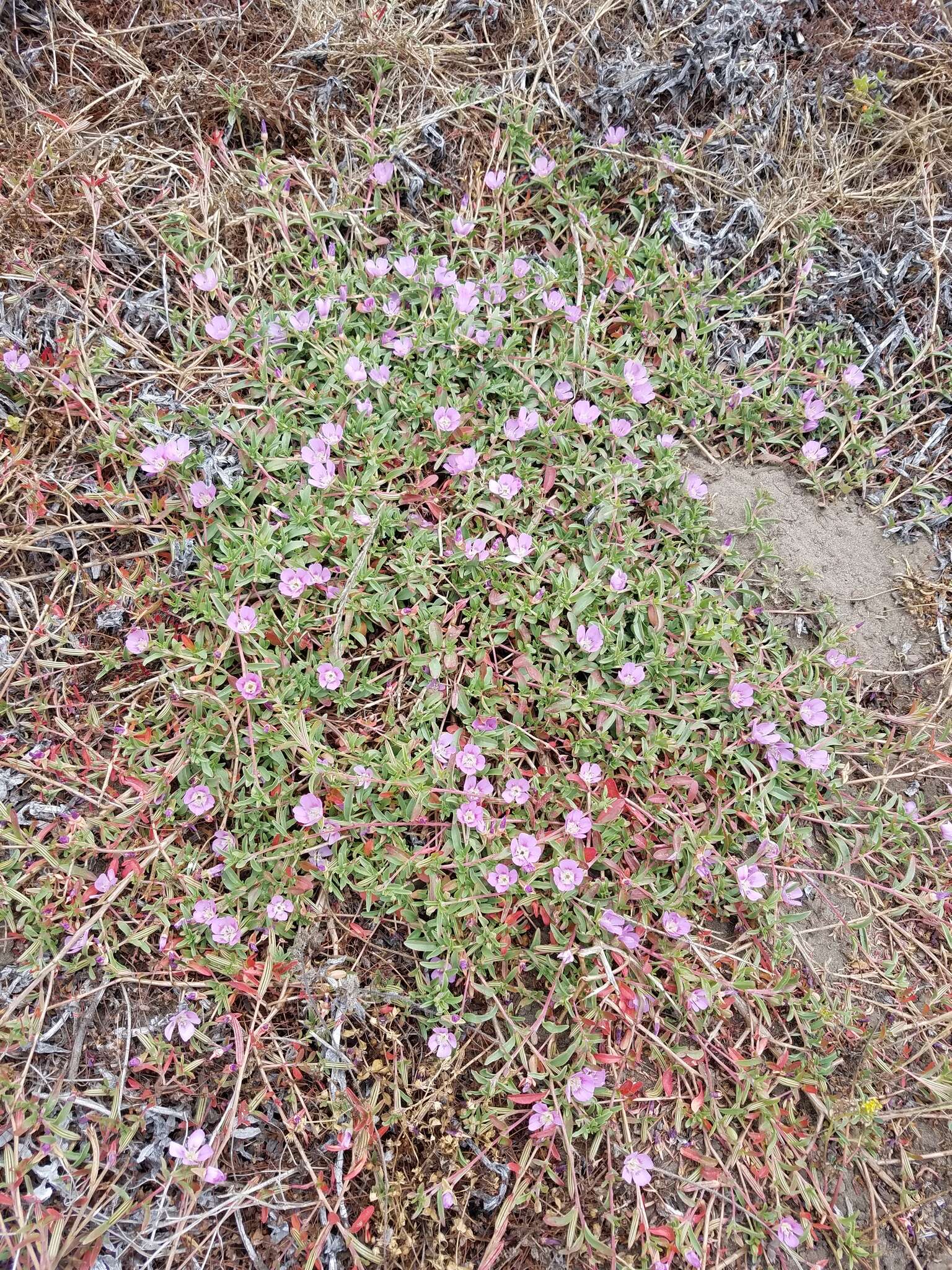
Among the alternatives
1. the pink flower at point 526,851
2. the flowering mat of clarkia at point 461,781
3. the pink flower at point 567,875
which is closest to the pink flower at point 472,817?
the flowering mat of clarkia at point 461,781

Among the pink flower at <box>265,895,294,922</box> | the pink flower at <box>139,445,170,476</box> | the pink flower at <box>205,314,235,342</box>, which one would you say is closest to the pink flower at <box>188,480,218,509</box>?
the pink flower at <box>139,445,170,476</box>

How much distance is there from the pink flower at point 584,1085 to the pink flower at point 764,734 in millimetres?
1195

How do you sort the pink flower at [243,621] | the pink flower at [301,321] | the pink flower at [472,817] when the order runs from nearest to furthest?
the pink flower at [472,817], the pink flower at [243,621], the pink flower at [301,321]

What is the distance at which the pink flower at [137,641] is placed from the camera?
9.03 feet

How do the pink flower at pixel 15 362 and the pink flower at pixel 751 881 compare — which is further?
the pink flower at pixel 15 362

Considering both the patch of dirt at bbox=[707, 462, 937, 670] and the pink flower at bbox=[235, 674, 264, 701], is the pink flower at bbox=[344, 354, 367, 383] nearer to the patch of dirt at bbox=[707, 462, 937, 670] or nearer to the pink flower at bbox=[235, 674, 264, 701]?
the pink flower at bbox=[235, 674, 264, 701]

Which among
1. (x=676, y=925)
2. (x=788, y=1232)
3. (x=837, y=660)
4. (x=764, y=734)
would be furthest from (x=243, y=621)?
(x=788, y=1232)

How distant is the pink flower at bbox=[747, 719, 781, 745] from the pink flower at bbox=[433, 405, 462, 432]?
5.03ft

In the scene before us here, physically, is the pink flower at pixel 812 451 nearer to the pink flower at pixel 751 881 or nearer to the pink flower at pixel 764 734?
the pink flower at pixel 764 734

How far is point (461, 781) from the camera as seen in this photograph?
2.71 metres

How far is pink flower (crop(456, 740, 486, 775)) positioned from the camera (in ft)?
8.76

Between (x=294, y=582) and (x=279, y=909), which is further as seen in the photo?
(x=294, y=582)

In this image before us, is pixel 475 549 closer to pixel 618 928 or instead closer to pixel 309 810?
pixel 309 810

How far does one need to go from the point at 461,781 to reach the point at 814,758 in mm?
1235
